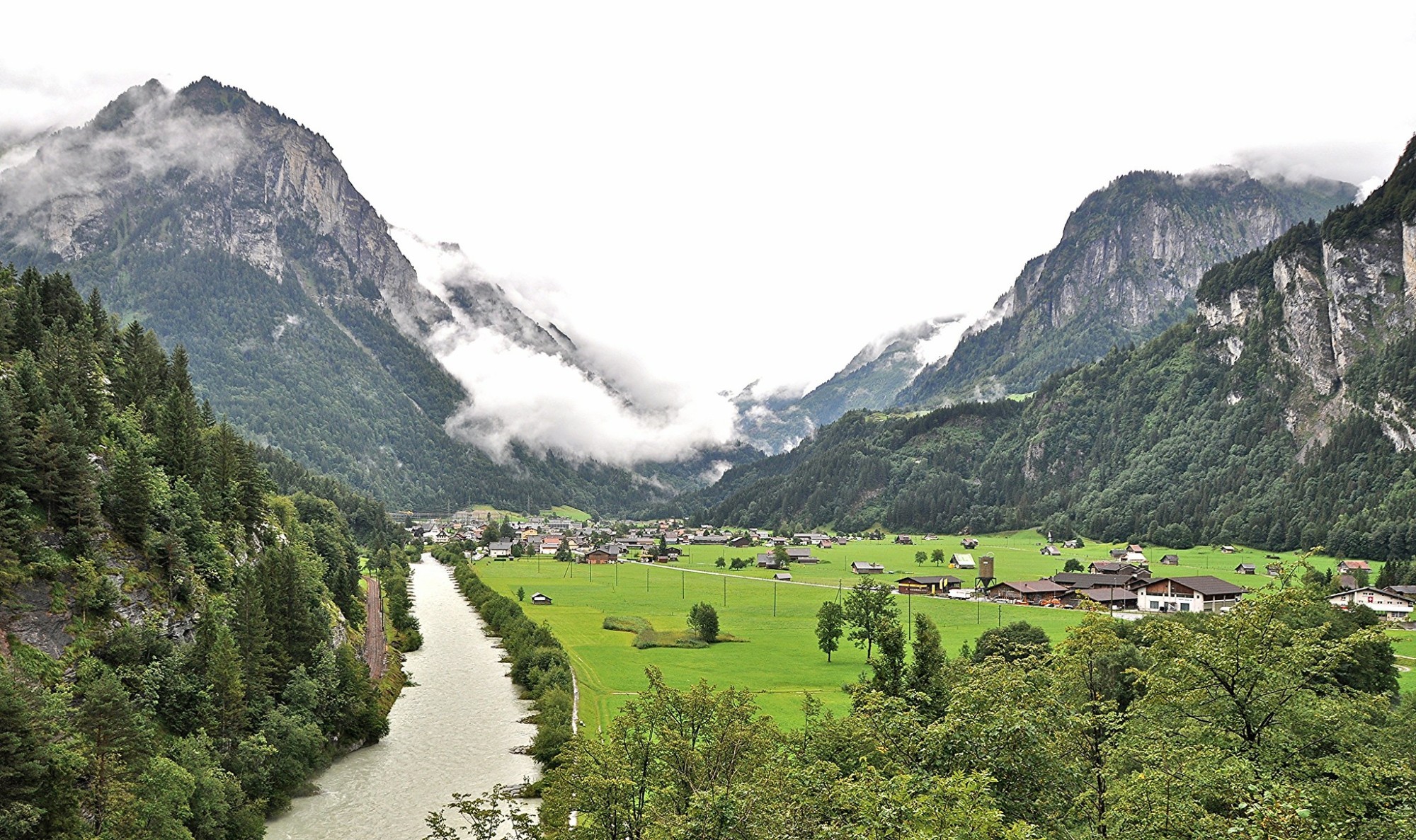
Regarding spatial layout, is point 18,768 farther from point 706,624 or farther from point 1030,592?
point 1030,592

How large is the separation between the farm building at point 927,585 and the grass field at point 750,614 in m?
5.76

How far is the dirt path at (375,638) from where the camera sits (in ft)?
274

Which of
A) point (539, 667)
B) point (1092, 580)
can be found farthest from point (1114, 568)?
point (539, 667)

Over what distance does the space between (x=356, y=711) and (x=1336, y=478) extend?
209966mm

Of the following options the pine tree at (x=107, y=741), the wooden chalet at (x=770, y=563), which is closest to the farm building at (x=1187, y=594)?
the wooden chalet at (x=770, y=563)

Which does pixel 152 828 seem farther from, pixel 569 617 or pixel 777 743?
pixel 569 617

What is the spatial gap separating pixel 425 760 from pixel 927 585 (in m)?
101

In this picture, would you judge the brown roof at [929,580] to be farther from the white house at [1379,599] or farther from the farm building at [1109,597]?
the white house at [1379,599]

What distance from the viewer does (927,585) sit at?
14188cm

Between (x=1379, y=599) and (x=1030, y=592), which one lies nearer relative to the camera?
(x=1379, y=599)

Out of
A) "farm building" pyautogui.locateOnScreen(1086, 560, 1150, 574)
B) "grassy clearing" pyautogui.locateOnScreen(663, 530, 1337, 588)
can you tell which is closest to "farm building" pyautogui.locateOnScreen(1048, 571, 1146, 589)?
"farm building" pyautogui.locateOnScreen(1086, 560, 1150, 574)

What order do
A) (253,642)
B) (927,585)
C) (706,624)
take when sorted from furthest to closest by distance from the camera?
(927,585)
(706,624)
(253,642)

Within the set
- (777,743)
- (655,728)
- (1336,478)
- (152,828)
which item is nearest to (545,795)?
(655,728)

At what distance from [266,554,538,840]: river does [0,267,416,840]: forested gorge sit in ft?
6.75
